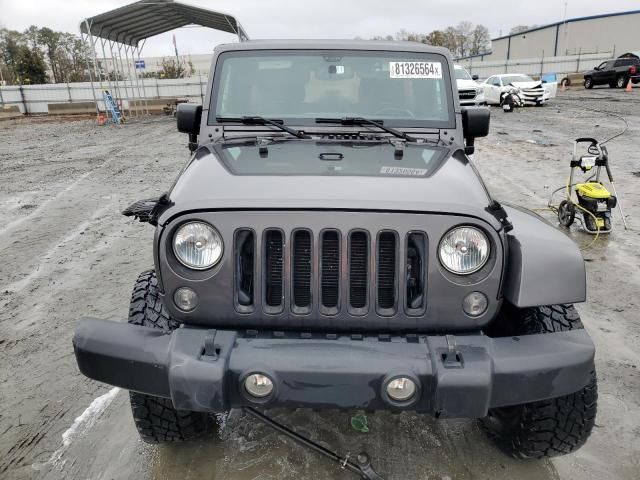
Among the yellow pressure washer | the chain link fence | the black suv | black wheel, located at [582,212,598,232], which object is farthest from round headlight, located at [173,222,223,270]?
the black suv

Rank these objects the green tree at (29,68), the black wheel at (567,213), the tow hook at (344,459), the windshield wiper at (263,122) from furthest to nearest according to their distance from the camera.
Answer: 1. the green tree at (29,68)
2. the black wheel at (567,213)
3. the windshield wiper at (263,122)
4. the tow hook at (344,459)

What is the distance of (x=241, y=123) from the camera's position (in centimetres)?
314

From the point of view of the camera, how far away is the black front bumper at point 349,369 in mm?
1839

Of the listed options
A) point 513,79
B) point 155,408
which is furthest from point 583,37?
point 155,408

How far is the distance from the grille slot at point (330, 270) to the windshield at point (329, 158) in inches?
14.7

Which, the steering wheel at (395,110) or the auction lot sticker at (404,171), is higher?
the steering wheel at (395,110)

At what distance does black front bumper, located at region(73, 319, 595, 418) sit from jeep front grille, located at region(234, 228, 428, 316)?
0.15 m

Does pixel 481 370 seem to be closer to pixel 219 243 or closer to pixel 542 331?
pixel 542 331

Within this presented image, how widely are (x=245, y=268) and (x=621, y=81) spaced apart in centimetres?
2997

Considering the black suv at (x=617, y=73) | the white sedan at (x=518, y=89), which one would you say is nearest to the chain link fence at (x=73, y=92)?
the white sedan at (x=518, y=89)

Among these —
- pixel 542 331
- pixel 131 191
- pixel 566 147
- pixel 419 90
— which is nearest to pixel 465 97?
pixel 566 147

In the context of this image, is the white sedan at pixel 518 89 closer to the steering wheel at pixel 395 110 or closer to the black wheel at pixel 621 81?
the black wheel at pixel 621 81

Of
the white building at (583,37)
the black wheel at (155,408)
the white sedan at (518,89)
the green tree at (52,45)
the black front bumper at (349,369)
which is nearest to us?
the black front bumper at (349,369)

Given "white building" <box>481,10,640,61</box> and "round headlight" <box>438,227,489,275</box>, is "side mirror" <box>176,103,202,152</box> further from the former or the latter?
"white building" <box>481,10,640,61</box>
